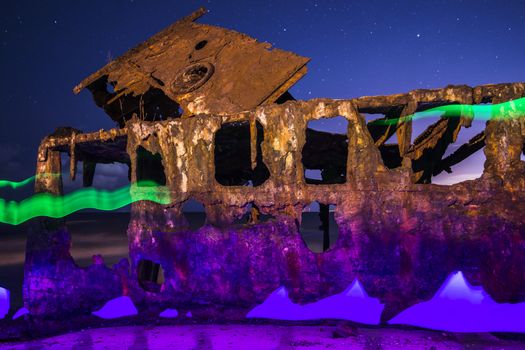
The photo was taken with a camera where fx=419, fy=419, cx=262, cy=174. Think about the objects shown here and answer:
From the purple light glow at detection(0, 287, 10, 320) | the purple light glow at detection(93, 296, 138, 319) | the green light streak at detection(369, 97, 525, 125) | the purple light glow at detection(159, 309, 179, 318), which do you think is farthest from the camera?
the purple light glow at detection(0, 287, 10, 320)

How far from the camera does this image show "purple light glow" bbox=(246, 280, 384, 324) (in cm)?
523

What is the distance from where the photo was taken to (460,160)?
8.72 metres

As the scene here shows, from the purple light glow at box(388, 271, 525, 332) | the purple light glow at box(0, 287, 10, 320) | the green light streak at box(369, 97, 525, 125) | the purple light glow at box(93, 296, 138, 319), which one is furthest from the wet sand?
the purple light glow at box(0, 287, 10, 320)

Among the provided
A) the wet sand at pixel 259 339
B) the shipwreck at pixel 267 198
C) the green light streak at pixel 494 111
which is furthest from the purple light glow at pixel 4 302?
the green light streak at pixel 494 111

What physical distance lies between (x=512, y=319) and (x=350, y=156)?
8.68 ft

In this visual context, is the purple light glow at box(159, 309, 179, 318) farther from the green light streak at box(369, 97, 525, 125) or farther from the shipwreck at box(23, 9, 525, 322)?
the green light streak at box(369, 97, 525, 125)

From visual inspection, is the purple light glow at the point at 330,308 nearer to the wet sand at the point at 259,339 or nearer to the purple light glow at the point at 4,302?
the wet sand at the point at 259,339

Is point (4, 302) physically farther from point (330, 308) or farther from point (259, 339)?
point (330, 308)

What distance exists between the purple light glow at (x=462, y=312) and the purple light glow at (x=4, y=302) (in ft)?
24.9

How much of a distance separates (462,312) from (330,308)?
156 centimetres

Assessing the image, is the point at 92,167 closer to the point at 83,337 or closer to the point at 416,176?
the point at 83,337

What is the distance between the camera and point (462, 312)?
497 cm

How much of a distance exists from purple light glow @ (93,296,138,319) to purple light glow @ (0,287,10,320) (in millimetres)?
2868

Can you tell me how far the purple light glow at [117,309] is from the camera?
645cm
